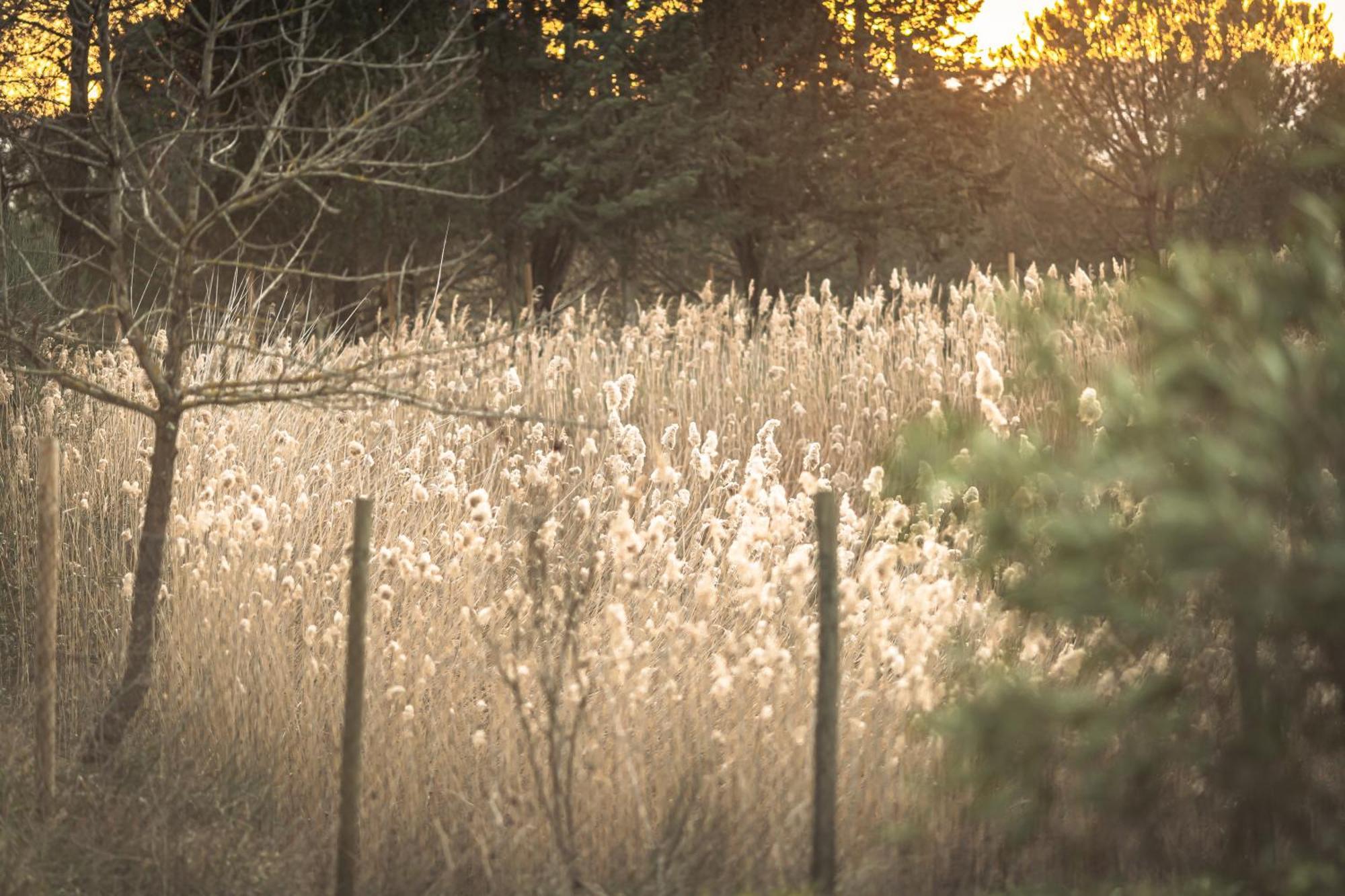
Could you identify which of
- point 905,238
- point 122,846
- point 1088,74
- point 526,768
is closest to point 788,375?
point 526,768

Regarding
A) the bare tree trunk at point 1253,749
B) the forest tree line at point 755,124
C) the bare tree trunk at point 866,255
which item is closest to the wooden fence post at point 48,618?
the bare tree trunk at point 1253,749

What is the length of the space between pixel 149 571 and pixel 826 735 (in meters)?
1.91

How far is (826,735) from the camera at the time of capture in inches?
115

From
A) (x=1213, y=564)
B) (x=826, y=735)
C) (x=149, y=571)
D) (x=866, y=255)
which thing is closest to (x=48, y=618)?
(x=149, y=571)

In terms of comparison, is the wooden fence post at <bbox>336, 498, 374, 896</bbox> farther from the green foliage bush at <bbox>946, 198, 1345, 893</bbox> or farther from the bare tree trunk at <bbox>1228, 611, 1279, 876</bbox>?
the bare tree trunk at <bbox>1228, 611, 1279, 876</bbox>

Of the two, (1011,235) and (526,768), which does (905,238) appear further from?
(526,768)

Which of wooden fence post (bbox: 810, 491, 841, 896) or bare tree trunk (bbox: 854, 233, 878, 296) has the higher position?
bare tree trunk (bbox: 854, 233, 878, 296)

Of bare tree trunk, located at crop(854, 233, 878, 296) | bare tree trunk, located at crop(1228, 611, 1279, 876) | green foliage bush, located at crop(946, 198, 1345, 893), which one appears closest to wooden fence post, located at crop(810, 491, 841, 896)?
Answer: green foliage bush, located at crop(946, 198, 1345, 893)

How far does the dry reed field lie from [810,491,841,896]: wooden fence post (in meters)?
0.14

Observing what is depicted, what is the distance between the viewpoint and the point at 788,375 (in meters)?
7.32

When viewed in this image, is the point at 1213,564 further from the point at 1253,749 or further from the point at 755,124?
the point at 755,124

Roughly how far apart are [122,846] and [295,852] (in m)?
0.43

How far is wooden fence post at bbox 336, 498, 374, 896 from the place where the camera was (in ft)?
9.73

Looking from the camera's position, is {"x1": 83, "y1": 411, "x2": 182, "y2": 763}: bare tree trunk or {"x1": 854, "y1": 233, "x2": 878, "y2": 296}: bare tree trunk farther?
{"x1": 854, "y1": 233, "x2": 878, "y2": 296}: bare tree trunk
